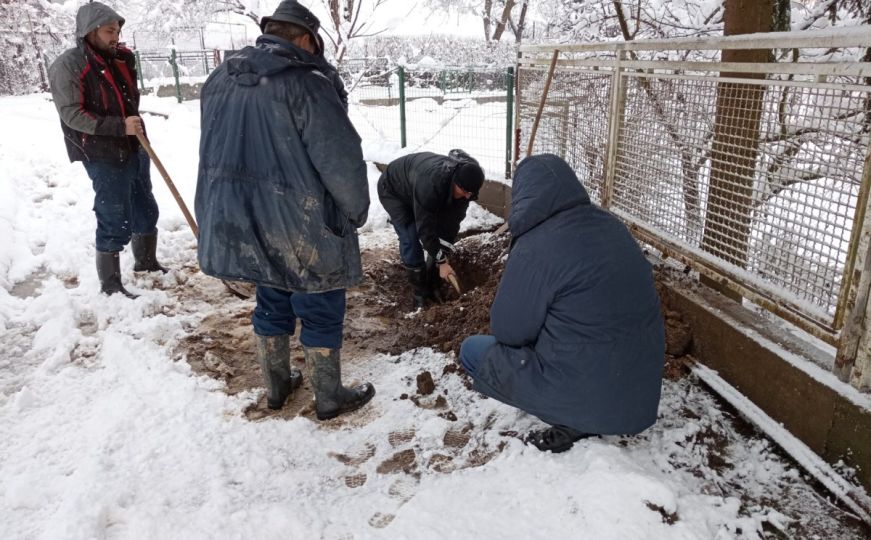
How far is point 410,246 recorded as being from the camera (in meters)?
4.77

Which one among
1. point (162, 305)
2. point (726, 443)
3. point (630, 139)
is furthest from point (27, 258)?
point (726, 443)

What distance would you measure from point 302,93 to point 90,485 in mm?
1860

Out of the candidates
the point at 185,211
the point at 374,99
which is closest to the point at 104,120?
the point at 185,211

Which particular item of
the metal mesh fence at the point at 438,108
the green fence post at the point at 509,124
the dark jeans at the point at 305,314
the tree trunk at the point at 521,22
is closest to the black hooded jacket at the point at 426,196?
the dark jeans at the point at 305,314

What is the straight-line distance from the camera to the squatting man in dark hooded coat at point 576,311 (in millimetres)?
2182

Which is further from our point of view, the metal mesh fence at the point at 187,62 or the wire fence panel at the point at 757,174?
the metal mesh fence at the point at 187,62

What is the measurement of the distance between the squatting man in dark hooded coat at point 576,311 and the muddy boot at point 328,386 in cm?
99

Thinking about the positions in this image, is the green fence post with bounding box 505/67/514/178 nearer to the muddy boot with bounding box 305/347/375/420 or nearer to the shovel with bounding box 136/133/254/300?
the shovel with bounding box 136/133/254/300

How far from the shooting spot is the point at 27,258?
201 inches

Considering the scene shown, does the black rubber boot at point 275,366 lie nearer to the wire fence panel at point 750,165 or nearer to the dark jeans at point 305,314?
the dark jeans at point 305,314

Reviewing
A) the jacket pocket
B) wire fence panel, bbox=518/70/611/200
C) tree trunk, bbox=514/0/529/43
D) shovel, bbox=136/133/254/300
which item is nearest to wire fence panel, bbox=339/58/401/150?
wire fence panel, bbox=518/70/611/200

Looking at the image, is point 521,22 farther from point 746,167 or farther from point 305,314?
point 305,314

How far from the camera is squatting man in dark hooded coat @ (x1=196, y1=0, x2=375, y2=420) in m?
2.45

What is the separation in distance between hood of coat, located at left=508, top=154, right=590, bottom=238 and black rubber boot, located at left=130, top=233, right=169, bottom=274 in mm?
3667
